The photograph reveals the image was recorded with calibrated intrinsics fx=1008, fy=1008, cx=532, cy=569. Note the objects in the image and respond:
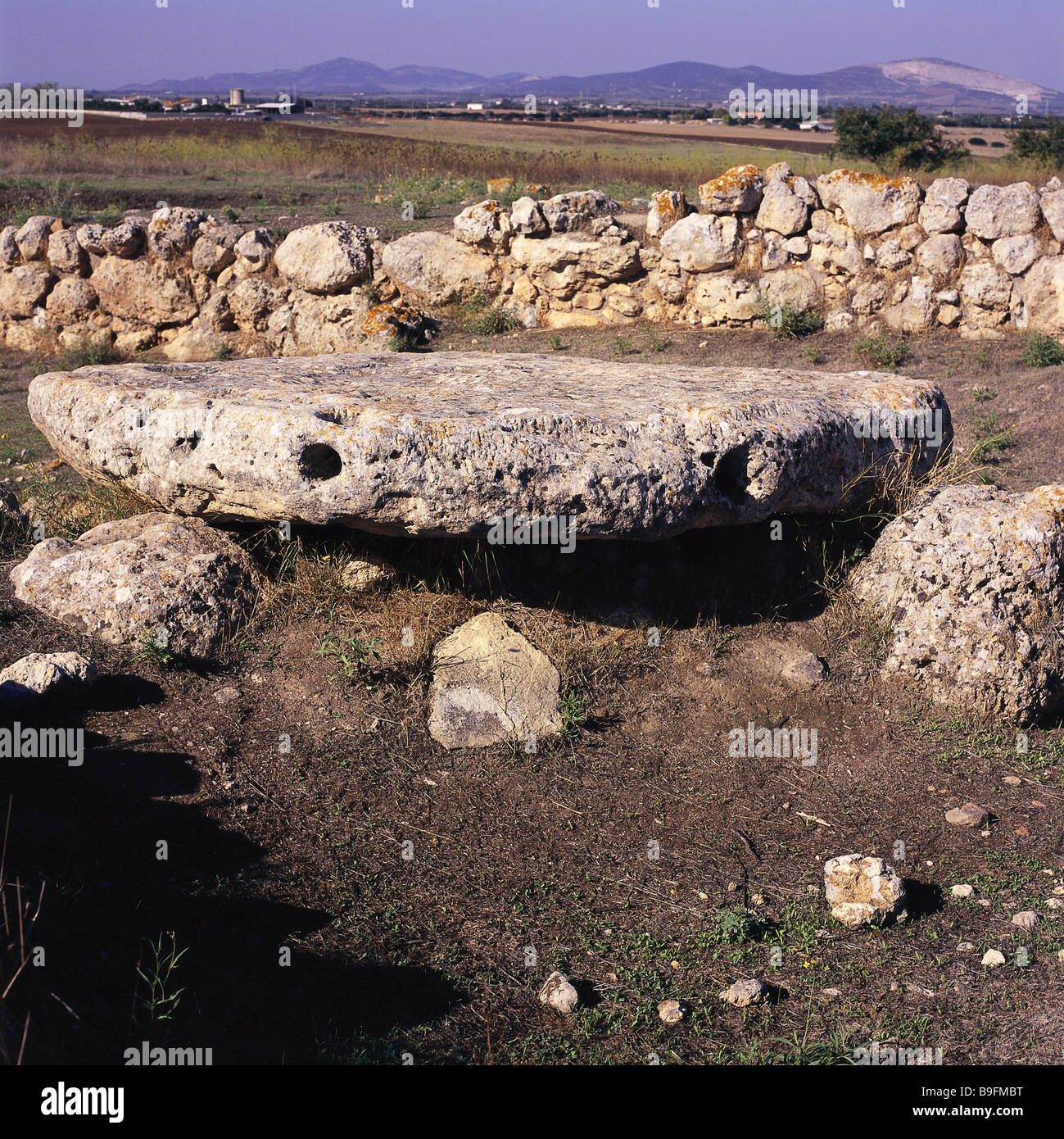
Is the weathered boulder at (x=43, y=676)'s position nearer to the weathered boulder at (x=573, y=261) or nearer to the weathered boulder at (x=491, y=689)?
the weathered boulder at (x=491, y=689)

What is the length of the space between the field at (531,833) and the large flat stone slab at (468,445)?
0.66 m

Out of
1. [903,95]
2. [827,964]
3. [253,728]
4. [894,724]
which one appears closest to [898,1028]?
[827,964]

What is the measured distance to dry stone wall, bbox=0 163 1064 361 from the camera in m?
10.9

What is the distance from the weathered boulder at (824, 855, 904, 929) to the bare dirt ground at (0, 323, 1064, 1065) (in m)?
0.07

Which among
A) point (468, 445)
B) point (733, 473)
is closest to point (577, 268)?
point (733, 473)

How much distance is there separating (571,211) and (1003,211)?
191 inches

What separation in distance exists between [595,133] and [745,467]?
44.2 metres

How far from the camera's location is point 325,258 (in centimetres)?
1195

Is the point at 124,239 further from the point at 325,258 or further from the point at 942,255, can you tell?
the point at 942,255

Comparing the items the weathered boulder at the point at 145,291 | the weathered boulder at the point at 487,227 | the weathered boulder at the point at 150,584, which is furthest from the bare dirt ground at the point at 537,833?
the weathered boulder at the point at 487,227

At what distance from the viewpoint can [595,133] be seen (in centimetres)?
4519

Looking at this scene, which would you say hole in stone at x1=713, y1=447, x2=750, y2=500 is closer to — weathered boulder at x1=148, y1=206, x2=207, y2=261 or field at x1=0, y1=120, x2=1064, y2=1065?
field at x1=0, y1=120, x2=1064, y2=1065

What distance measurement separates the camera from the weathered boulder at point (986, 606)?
5328mm

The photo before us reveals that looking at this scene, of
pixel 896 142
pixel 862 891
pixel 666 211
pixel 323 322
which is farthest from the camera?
Answer: pixel 896 142
